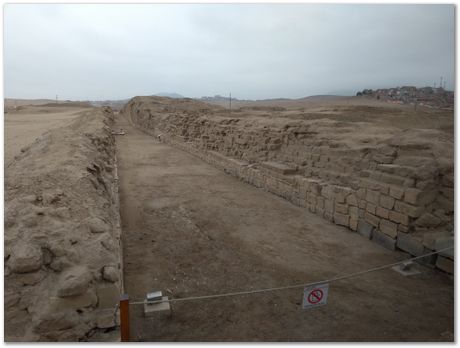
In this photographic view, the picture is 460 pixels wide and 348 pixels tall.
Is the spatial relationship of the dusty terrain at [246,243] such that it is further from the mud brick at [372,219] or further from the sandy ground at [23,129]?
the sandy ground at [23,129]

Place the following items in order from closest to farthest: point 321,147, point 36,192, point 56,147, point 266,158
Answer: point 36,192 < point 321,147 < point 56,147 < point 266,158

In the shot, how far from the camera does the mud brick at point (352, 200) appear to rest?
20.5ft

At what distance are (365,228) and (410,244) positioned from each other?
943 mm

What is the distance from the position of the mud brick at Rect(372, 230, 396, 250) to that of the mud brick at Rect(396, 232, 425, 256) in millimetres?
99

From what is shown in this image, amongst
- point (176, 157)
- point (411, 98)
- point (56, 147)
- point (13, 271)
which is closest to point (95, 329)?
point (13, 271)

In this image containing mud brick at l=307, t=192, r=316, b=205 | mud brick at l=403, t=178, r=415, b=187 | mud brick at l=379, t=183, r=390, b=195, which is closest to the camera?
mud brick at l=403, t=178, r=415, b=187

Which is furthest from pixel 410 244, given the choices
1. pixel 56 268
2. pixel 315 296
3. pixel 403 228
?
pixel 56 268

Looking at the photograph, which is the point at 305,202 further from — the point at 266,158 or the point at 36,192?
the point at 36,192

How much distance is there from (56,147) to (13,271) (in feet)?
18.9

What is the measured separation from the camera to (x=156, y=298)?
373 centimetres

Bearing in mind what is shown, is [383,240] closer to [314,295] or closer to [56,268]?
[314,295]

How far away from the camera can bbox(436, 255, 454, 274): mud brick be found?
Result: 4.56 metres

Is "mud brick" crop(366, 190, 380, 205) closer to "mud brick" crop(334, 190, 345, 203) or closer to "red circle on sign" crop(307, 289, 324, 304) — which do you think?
"mud brick" crop(334, 190, 345, 203)

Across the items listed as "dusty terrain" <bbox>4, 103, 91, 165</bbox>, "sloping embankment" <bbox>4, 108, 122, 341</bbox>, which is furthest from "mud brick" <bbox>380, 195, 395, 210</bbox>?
"dusty terrain" <bbox>4, 103, 91, 165</bbox>
